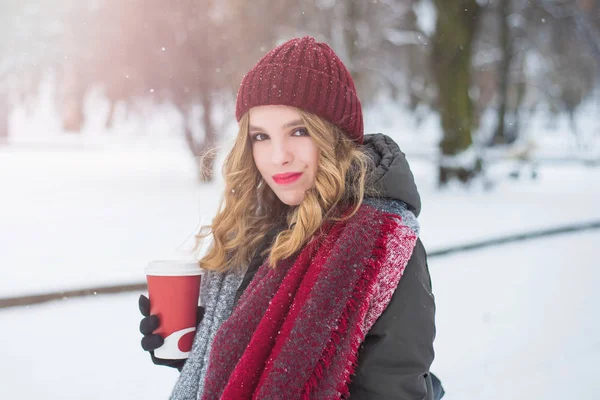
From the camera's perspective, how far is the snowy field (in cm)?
352

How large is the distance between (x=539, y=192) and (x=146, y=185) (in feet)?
30.4

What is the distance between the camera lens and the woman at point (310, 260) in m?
1.39

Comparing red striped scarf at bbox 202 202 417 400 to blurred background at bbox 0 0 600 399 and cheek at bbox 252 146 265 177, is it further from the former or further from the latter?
blurred background at bbox 0 0 600 399

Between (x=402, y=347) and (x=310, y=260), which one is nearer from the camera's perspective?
(x=402, y=347)

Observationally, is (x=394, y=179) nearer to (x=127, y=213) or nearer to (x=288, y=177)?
(x=288, y=177)

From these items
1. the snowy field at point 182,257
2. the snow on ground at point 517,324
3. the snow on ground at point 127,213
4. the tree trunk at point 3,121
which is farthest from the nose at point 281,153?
the tree trunk at point 3,121

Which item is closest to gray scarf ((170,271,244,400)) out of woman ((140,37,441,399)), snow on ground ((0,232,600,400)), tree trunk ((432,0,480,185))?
woman ((140,37,441,399))

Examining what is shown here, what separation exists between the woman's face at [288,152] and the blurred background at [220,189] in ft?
1.08

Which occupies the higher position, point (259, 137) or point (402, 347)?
point (259, 137)

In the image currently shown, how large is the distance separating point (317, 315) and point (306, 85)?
752 mm

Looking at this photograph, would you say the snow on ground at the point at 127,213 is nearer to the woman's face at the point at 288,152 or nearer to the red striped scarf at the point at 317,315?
the woman's face at the point at 288,152

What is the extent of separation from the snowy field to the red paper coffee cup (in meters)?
0.75

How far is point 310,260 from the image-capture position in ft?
5.12

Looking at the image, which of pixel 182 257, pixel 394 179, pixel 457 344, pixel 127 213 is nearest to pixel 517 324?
pixel 457 344
